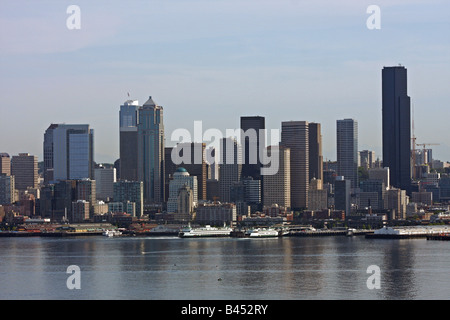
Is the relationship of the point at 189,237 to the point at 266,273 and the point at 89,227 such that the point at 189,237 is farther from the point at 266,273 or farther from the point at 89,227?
the point at 266,273

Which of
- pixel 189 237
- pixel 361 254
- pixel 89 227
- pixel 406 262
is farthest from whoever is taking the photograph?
pixel 89 227

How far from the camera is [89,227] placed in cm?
16500

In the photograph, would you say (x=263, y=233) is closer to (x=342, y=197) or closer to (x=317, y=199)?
(x=342, y=197)

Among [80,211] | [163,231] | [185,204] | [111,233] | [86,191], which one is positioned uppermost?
[86,191]

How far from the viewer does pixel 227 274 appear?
219ft

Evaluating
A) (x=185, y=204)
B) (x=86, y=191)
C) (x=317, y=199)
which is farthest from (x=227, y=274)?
(x=86, y=191)

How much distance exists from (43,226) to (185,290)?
112058mm

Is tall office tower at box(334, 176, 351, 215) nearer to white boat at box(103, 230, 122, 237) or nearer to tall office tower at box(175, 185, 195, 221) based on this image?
tall office tower at box(175, 185, 195, 221)

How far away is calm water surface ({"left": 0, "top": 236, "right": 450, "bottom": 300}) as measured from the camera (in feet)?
183

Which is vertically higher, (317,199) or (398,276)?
(317,199)

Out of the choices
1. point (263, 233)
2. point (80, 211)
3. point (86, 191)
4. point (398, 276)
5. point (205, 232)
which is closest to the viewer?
point (398, 276)

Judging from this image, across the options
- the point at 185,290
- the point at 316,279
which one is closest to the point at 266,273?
the point at 316,279

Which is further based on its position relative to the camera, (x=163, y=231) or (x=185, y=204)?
(x=185, y=204)

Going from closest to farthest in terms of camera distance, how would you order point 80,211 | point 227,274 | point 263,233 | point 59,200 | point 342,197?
point 227,274 → point 263,233 → point 80,211 → point 342,197 → point 59,200
